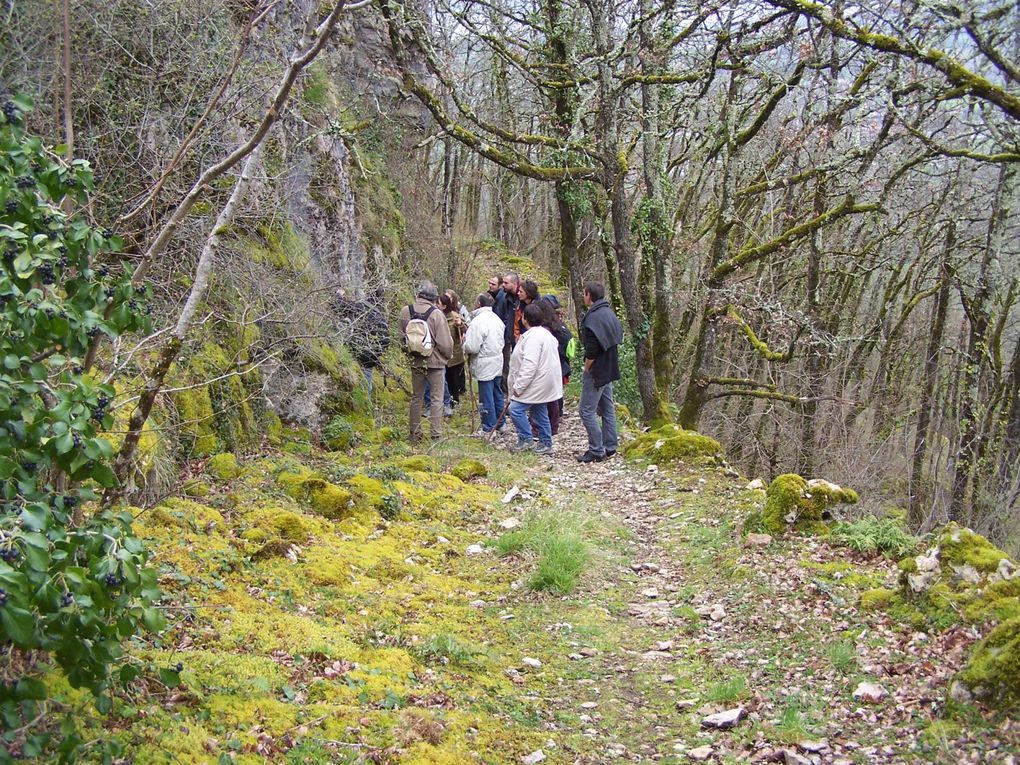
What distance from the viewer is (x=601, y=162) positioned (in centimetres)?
1193

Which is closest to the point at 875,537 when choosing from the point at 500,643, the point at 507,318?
the point at 500,643

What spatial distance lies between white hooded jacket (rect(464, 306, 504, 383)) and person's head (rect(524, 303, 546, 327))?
1.28m

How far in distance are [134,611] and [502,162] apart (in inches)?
399

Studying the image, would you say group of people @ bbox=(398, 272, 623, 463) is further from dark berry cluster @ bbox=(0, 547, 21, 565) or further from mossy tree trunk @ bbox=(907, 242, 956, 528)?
dark berry cluster @ bbox=(0, 547, 21, 565)

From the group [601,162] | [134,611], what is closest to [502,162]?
[601,162]

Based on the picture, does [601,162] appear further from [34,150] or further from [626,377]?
[34,150]

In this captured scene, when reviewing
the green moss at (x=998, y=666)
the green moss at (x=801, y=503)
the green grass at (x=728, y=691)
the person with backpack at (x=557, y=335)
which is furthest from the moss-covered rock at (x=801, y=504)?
the person with backpack at (x=557, y=335)

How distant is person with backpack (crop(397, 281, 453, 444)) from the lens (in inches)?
413

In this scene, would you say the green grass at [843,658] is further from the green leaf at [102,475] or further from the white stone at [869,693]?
the green leaf at [102,475]

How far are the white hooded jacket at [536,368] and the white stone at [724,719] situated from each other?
6.77 meters

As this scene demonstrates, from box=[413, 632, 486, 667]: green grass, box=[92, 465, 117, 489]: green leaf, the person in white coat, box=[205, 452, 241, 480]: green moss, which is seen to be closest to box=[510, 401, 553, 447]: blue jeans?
the person in white coat

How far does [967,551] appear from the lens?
4.77 m

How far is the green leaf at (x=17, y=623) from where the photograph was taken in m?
1.75

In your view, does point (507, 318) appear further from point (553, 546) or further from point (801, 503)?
point (801, 503)
